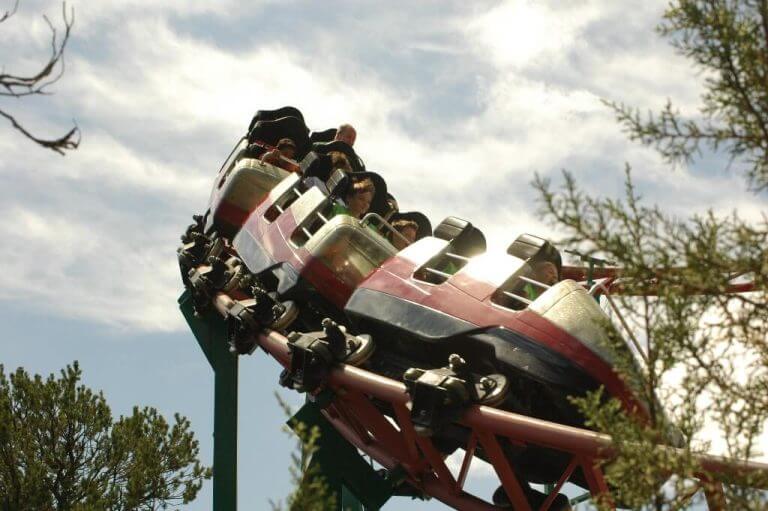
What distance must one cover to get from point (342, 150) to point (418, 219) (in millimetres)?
1086

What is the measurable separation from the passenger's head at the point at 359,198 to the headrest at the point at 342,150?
3.38 ft

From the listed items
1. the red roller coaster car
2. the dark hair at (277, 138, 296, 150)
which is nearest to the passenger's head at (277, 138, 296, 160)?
the dark hair at (277, 138, 296, 150)

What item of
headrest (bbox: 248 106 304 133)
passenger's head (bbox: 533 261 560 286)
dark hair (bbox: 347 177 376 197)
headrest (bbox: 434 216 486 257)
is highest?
headrest (bbox: 248 106 304 133)

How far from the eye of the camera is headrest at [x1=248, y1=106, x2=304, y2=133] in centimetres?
1192

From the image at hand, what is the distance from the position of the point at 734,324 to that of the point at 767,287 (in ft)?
0.67

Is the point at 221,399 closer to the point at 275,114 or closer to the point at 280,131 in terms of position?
the point at 280,131

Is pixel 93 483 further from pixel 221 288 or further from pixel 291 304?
pixel 291 304

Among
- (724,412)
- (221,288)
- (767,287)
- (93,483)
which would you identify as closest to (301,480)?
(724,412)

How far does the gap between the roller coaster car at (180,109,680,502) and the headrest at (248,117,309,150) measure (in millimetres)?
1615

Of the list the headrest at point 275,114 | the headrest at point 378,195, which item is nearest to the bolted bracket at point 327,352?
the headrest at point 378,195

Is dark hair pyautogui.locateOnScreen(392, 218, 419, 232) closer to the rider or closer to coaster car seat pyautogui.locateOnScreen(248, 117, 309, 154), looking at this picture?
the rider

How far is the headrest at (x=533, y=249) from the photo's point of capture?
25.7 feet

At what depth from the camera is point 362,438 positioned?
31.3ft

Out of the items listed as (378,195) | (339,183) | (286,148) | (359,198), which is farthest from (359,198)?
(286,148)
